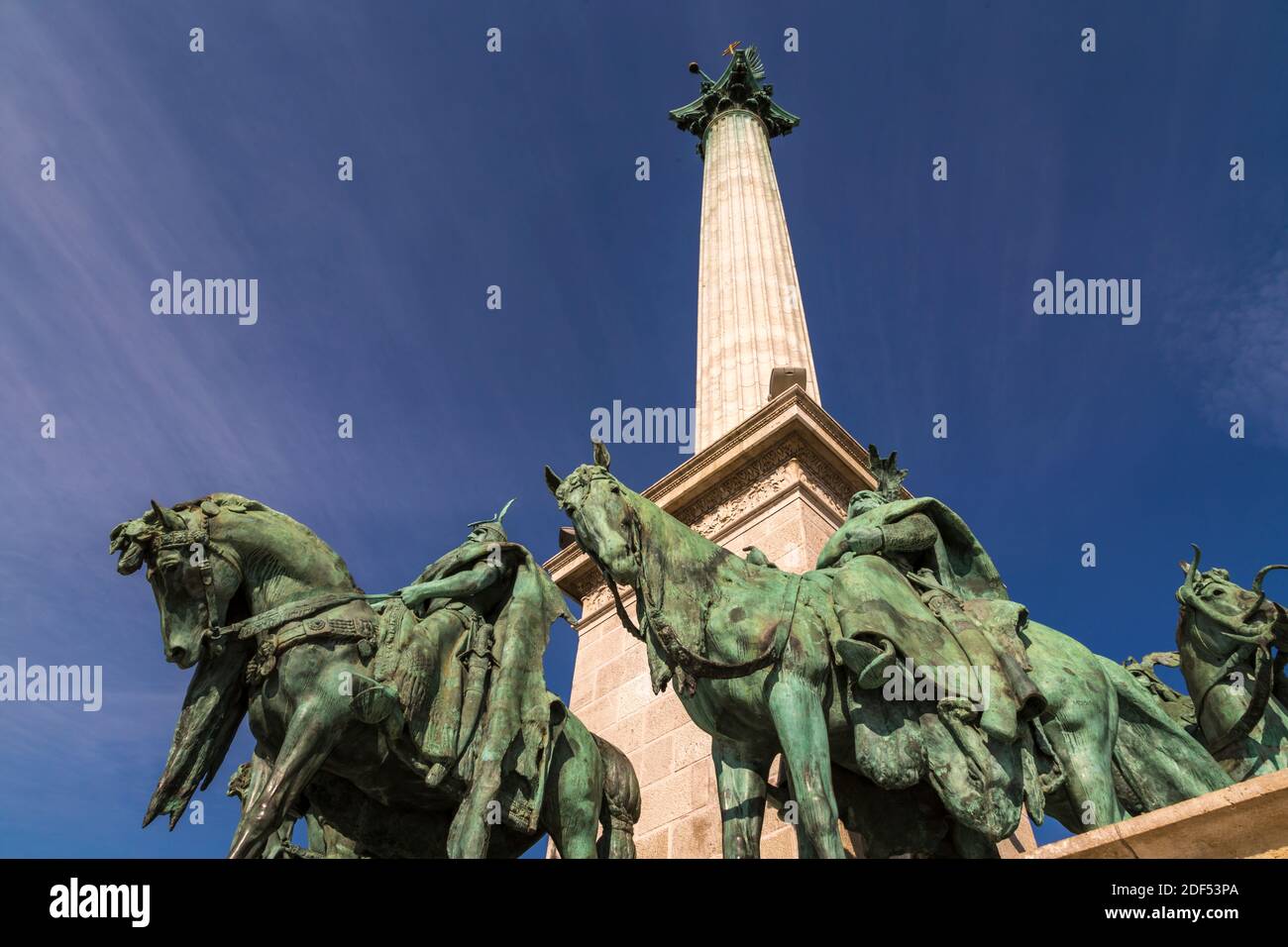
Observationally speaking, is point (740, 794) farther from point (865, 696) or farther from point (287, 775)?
point (287, 775)

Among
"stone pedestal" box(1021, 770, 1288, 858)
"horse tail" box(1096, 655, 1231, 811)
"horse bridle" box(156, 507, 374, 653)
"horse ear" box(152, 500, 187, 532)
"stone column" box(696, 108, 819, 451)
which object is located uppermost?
"stone column" box(696, 108, 819, 451)

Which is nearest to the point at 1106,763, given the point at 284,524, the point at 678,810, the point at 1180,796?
the point at 1180,796

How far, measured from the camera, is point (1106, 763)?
21.0 ft

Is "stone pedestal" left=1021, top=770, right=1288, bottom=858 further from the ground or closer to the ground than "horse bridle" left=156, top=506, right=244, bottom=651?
closer to the ground

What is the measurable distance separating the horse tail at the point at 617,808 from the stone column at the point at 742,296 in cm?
714

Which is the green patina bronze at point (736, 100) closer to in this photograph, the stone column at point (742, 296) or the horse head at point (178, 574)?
the stone column at point (742, 296)

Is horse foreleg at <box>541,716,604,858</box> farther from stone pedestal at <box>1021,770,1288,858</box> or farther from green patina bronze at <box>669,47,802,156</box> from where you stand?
green patina bronze at <box>669,47,802,156</box>

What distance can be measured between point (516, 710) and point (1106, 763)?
13.3 ft

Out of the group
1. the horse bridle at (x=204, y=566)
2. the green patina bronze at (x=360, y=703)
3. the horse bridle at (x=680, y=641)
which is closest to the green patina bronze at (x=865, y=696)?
the horse bridle at (x=680, y=641)

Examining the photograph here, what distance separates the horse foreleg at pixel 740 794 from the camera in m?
5.75

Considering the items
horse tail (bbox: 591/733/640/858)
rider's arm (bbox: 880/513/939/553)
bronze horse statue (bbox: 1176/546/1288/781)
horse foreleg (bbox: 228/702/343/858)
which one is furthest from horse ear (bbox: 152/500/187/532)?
bronze horse statue (bbox: 1176/546/1288/781)

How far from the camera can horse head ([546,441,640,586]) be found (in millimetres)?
6027

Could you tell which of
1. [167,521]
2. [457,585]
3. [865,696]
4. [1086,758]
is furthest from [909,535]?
[167,521]

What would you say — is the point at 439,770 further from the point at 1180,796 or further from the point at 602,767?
the point at 1180,796
